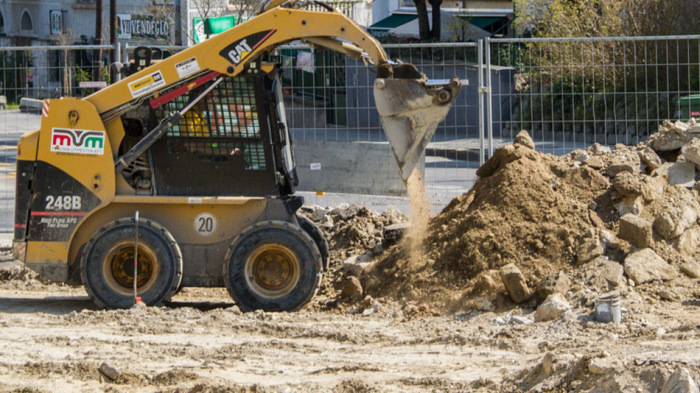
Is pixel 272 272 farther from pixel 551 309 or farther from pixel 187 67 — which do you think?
pixel 551 309

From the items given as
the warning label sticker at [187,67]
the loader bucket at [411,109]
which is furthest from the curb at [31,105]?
the loader bucket at [411,109]

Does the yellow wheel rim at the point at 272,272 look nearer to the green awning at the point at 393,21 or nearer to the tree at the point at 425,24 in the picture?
the tree at the point at 425,24

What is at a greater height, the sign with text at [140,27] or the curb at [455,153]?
the sign with text at [140,27]

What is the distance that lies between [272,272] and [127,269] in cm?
128

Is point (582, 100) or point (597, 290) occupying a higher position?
point (582, 100)

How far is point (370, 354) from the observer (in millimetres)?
6703

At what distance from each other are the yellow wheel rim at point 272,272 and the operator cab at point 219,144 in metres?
0.57

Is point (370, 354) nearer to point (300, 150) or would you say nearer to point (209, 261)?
point (209, 261)

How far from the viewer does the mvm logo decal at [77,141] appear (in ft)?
26.8

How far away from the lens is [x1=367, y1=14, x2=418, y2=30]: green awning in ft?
130

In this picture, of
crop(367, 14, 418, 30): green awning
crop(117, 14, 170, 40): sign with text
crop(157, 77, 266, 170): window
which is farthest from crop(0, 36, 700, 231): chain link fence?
crop(367, 14, 418, 30): green awning

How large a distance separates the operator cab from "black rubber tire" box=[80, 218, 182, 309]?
415 millimetres

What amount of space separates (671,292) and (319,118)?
16.4 ft

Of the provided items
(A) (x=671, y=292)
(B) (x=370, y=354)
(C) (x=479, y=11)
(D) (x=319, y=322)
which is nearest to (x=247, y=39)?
(D) (x=319, y=322)
